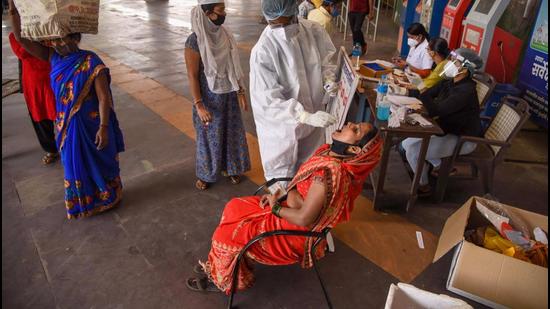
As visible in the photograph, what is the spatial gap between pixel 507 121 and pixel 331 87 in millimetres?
1446

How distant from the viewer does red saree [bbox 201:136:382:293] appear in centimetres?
164

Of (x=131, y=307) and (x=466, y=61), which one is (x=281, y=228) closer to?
(x=131, y=307)

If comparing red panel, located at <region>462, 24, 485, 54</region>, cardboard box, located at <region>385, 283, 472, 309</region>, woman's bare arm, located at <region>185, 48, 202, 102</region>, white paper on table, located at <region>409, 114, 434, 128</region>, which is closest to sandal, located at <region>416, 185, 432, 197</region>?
white paper on table, located at <region>409, 114, 434, 128</region>

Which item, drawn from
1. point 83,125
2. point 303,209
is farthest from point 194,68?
point 303,209

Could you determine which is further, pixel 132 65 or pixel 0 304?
pixel 132 65

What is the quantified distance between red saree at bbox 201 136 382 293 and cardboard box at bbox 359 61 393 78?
2021 millimetres

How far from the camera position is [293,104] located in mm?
2127

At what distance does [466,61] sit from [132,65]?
576cm

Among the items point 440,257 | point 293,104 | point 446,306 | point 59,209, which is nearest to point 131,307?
point 59,209

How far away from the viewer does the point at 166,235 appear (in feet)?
8.64

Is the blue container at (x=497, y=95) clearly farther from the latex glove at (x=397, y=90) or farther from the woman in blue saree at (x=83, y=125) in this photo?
the woman in blue saree at (x=83, y=125)

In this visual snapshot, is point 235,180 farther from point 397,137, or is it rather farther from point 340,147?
point 340,147

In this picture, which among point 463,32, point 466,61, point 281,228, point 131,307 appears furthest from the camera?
point 463,32

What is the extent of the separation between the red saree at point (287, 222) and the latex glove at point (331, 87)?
0.70m
